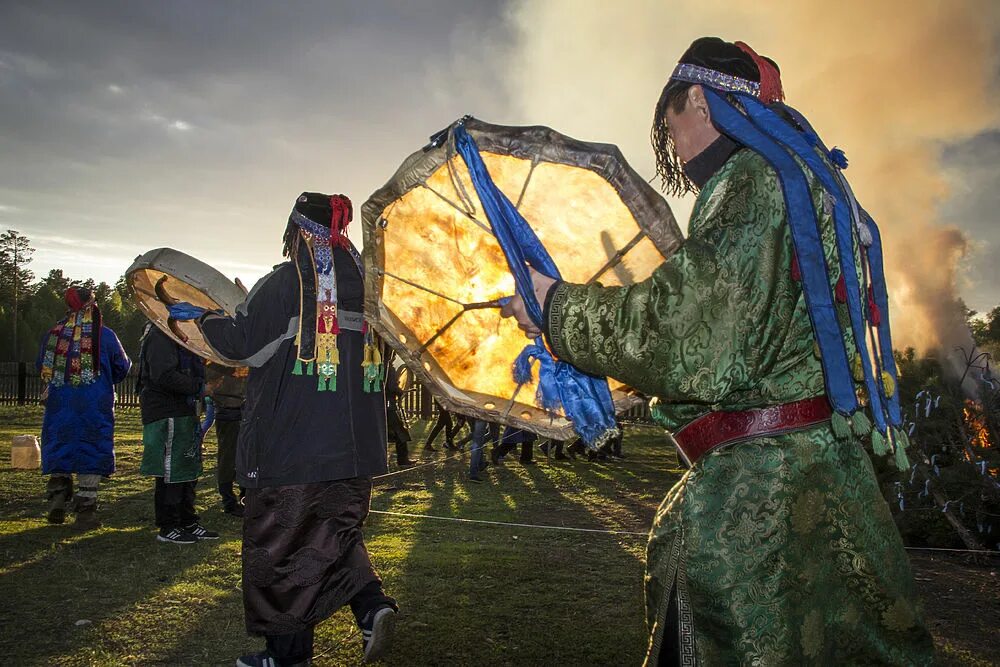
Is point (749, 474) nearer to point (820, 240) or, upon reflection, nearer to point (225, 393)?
point (820, 240)

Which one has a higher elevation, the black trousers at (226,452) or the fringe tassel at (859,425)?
the fringe tassel at (859,425)

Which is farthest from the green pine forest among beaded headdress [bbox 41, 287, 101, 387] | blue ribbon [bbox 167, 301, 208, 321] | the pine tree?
the pine tree

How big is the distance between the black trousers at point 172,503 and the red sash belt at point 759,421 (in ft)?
18.1

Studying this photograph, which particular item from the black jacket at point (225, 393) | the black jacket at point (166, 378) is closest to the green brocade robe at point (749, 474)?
the black jacket at point (166, 378)

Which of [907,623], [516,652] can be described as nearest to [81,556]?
[516,652]

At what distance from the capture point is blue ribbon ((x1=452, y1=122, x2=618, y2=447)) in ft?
7.25

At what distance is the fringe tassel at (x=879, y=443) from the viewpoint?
199 centimetres

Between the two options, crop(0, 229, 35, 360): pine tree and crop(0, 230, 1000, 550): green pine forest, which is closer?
crop(0, 230, 1000, 550): green pine forest

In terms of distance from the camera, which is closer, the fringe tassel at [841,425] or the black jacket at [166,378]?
the fringe tassel at [841,425]

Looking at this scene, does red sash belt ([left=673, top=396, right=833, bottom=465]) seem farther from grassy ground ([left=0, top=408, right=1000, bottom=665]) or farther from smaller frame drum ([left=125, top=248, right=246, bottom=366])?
smaller frame drum ([left=125, top=248, right=246, bottom=366])

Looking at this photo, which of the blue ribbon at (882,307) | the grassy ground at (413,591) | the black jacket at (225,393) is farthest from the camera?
the black jacket at (225,393)

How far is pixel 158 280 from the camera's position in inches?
150

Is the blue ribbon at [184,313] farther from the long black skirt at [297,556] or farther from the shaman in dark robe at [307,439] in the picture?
the long black skirt at [297,556]

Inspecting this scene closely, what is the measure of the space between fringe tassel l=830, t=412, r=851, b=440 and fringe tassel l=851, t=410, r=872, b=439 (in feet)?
0.05
